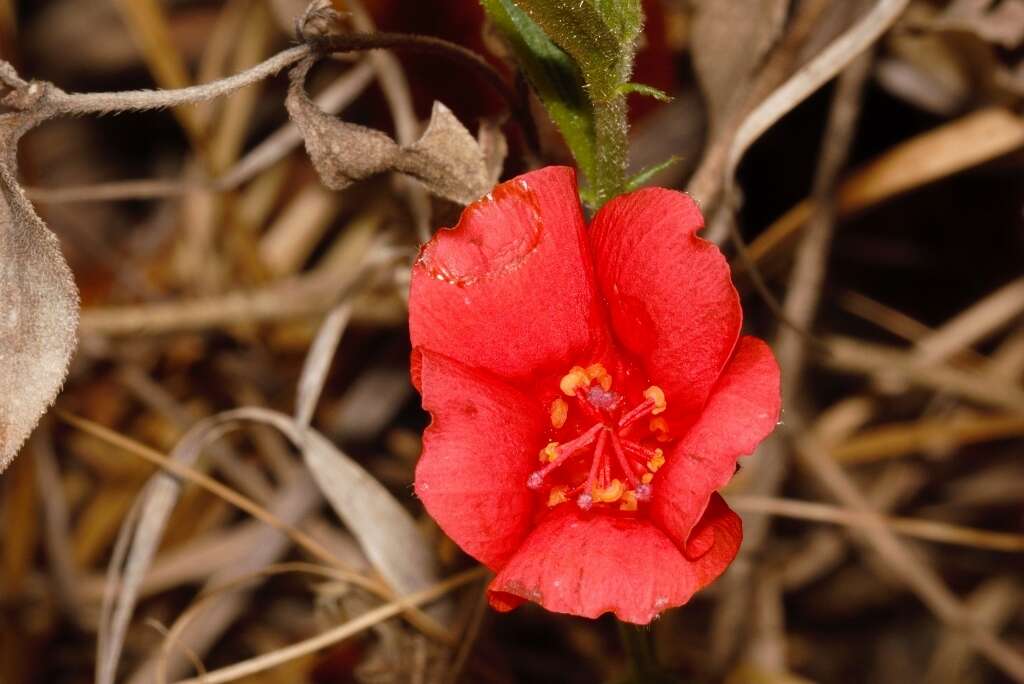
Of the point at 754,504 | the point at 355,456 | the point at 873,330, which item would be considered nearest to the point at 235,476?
the point at 355,456

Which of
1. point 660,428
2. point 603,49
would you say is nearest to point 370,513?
point 660,428

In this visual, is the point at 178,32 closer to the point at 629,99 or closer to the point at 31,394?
the point at 629,99

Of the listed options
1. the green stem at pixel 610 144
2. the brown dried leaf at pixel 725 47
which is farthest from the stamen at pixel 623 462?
the brown dried leaf at pixel 725 47

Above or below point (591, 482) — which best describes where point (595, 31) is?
above

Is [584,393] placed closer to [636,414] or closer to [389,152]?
[636,414]

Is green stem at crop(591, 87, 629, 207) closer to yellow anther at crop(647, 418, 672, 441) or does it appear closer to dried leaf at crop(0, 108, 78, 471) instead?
yellow anther at crop(647, 418, 672, 441)
